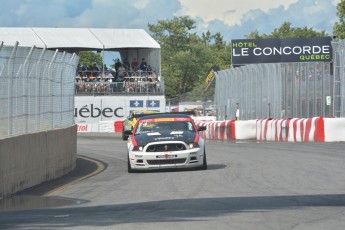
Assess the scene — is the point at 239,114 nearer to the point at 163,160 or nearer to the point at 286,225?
the point at 163,160

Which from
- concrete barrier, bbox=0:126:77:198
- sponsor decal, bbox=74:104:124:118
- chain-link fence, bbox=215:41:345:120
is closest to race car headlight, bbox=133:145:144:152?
concrete barrier, bbox=0:126:77:198

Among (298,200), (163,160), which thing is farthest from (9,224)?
(163,160)

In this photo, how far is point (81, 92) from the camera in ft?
178

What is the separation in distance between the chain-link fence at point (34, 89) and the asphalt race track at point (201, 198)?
4.36ft

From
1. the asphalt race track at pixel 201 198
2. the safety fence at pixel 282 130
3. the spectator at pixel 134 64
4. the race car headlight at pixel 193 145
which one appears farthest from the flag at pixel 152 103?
the race car headlight at pixel 193 145

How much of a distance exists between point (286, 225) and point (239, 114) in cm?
3261

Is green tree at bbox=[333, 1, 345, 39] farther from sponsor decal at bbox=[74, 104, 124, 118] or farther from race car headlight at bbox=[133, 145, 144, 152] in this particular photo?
race car headlight at bbox=[133, 145, 144, 152]

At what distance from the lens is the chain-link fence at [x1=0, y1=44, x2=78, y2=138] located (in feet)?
49.4

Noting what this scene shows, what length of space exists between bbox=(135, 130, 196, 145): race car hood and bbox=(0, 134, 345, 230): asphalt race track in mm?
709

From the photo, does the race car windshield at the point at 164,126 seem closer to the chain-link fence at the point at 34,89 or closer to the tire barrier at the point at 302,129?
the chain-link fence at the point at 34,89

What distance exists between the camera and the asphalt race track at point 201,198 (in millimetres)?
9664

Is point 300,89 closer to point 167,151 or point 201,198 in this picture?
point 167,151

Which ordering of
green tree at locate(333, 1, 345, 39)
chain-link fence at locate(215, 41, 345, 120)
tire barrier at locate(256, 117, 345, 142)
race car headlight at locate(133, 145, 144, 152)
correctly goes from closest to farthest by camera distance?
race car headlight at locate(133, 145, 144, 152)
tire barrier at locate(256, 117, 345, 142)
chain-link fence at locate(215, 41, 345, 120)
green tree at locate(333, 1, 345, 39)

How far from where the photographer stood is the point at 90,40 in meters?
55.6
